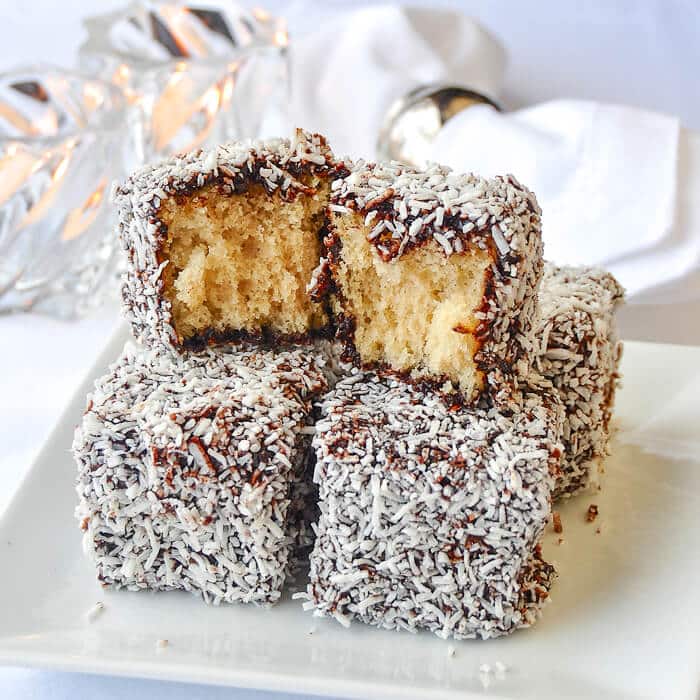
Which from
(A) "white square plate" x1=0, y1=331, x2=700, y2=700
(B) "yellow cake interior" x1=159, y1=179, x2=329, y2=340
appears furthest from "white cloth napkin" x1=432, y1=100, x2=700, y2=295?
(B) "yellow cake interior" x1=159, y1=179, x2=329, y2=340

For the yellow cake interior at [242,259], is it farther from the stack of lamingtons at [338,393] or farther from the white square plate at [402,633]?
the white square plate at [402,633]

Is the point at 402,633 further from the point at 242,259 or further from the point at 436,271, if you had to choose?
the point at 242,259

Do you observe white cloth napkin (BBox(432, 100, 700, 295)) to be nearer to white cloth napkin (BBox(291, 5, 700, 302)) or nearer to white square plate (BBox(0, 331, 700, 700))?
white cloth napkin (BBox(291, 5, 700, 302))

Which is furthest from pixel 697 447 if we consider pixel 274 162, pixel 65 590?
pixel 65 590

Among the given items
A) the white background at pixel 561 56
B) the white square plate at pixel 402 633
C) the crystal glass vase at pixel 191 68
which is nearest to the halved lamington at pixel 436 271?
the white square plate at pixel 402 633

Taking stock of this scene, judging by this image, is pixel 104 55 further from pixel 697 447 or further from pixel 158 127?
pixel 697 447

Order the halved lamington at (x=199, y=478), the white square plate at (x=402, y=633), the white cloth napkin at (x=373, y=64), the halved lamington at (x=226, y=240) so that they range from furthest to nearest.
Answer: the white cloth napkin at (x=373, y=64) < the halved lamington at (x=226, y=240) < the halved lamington at (x=199, y=478) < the white square plate at (x=402, y=633)

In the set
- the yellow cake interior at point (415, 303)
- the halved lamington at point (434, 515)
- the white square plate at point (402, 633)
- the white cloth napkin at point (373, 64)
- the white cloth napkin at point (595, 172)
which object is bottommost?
the white square plate at point (402, 633)
